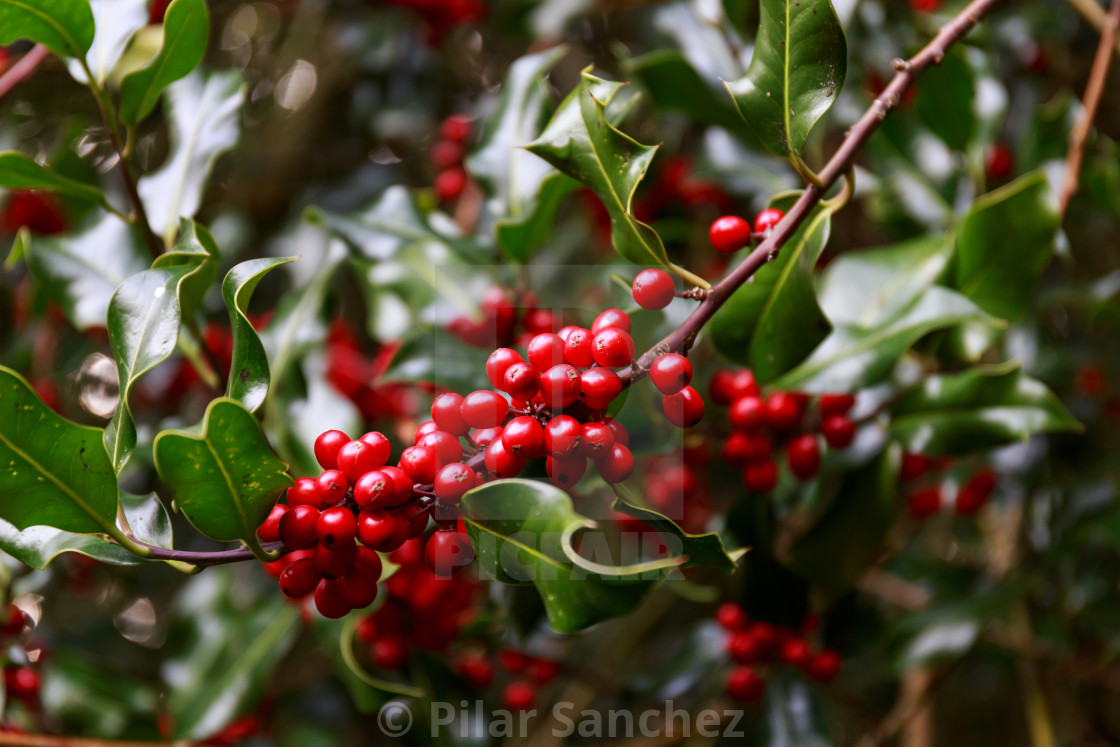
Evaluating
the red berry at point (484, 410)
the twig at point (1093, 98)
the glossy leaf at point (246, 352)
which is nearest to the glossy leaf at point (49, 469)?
the glossy leaf at point (246, 352)

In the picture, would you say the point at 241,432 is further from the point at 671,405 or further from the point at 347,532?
the point at 671,405

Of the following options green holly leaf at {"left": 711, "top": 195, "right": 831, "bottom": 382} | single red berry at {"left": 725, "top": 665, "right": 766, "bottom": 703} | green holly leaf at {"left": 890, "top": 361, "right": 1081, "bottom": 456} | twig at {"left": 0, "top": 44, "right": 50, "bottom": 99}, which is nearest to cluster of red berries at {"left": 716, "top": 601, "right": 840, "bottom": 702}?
single red berry at {"left": 725, "top": 665, "right": 766, "bottom": 703}

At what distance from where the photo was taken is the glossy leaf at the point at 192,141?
3.39ft

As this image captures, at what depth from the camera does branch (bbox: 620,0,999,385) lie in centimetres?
63

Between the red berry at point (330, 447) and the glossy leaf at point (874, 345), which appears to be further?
the glossy leaf at point (874, 345)

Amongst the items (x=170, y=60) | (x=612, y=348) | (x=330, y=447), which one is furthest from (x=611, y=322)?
(x=170, y=60)

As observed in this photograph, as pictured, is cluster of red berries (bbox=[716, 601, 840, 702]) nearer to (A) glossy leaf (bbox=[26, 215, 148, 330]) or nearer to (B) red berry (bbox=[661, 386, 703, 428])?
(B) red berry (bbox=[661, 386, 703, 428])

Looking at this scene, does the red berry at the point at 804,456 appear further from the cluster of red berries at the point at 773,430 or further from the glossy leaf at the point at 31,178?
the glossy leaf at the point at 31,178

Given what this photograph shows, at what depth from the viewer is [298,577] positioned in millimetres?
596

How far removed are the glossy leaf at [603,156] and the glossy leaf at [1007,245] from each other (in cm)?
49

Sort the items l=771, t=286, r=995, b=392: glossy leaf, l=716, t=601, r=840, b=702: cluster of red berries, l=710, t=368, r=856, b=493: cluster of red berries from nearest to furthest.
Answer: l=771, t=286, r=995, b=392: glossy leaf, l=710, t=368, r=856, b=493: cluster of red berries, l=716, t=601, r=840, b=702: cluster of red berries

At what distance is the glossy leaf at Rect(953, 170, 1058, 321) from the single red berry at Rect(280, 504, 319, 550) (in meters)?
0.81

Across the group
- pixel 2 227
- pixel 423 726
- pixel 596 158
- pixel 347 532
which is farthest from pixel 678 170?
pixel 2 227

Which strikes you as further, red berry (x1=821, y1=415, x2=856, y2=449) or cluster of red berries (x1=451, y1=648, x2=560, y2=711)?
cluster of red berries (x1=451, y1=648, x2=560, y2=711)
